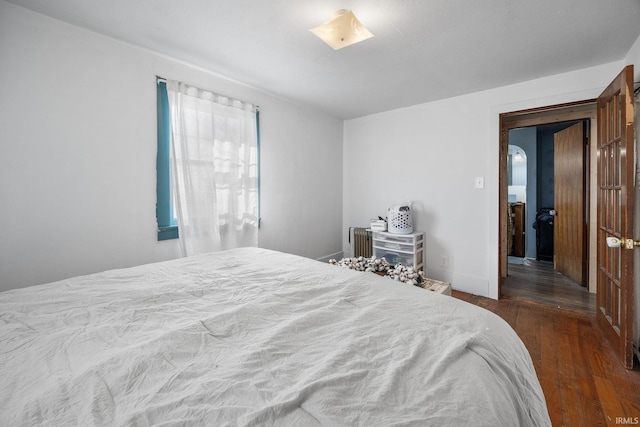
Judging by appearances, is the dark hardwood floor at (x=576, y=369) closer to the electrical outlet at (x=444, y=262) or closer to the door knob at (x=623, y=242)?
the electrical outlet at (x=444, y=262)

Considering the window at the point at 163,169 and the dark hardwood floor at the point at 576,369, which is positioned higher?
the window at the point at 163,169

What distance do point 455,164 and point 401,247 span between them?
120 centimetres

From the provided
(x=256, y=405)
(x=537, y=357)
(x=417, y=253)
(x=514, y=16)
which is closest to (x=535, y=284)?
(x=417, y=253)

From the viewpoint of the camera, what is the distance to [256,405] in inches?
23.7

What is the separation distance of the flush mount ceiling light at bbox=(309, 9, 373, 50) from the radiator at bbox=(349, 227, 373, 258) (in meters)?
2.50

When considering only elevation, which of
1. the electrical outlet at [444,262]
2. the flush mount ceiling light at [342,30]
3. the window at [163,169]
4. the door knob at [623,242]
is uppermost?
the flush mount ceiling light at [342,30]

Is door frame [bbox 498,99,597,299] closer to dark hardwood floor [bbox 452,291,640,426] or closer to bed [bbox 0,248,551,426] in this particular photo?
dark hardwood floor [bbox 452,291,640,426]

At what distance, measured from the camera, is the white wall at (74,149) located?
1.70 metres

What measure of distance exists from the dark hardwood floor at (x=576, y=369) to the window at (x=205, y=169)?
266 centimetres

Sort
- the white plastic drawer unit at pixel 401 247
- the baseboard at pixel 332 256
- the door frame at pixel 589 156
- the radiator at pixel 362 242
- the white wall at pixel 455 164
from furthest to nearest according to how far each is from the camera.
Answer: the baseboard at pixel 332 256 < the radiator at pixel 362 242 < the white plastic drawer unit at pixel 401 247 < the door frame at pixel 589 156 < the white wall at pixel 455 164

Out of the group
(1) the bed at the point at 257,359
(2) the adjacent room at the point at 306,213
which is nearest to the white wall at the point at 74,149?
(2) the adjacent room at the point at 306,213

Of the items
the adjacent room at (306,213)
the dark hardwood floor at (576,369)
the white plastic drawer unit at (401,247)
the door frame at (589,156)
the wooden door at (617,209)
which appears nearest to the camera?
the adjacent room at (306,213)

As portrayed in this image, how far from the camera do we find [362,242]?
12.9 ft

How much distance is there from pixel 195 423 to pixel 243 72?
109 inches
